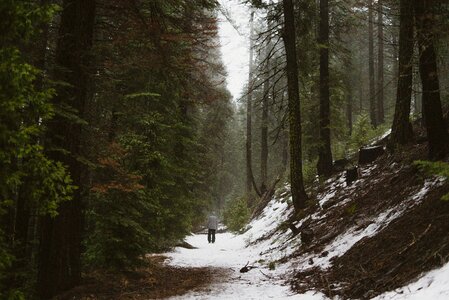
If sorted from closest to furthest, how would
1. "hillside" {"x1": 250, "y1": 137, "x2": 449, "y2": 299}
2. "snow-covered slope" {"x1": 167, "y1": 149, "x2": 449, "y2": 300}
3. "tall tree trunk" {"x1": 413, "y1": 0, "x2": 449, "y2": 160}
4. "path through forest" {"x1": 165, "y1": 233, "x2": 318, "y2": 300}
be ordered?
"hillside" {"x1": 250, "y1": 137, "x2": 449, "y2": 299} → "snow-covered slope" {"x1": 167, "y1": 149, "x2": 449, "y2": 300} → "path through forest" {"x1": 165, "y1": 233, "x2": 318, "y2": 300} → "tall tree trunk" {"x1": 413, "y1": 0, "x2": 449, "y2": 160}

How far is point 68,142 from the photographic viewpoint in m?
6.48

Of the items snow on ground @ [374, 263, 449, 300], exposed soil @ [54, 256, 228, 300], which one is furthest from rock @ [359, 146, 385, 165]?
snow on ground @ [374, 263, 449, 300]

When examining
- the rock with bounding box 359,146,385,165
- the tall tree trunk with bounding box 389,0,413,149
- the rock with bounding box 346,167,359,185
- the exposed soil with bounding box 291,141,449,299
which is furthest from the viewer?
the rock with bounding box 359,146,385,165

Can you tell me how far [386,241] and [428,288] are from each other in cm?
245

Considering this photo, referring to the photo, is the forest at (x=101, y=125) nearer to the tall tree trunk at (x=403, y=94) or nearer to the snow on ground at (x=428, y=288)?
the tall tree trunk at (x=403, y=94)

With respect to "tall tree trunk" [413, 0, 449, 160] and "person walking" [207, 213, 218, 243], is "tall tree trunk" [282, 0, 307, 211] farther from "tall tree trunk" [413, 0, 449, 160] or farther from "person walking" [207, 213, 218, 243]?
"person walking" [207, 213, 218, 243]

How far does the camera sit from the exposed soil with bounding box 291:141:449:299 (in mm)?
5223

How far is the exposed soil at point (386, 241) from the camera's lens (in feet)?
17.1

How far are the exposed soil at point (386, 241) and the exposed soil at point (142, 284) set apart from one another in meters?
2.23

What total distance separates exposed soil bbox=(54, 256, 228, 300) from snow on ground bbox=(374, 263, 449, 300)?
4015 mm

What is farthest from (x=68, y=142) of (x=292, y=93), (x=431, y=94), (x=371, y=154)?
(x=371, y=154)

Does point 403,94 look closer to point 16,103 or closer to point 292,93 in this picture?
point 292,93

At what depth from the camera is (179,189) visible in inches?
576

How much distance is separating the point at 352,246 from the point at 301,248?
8.45 ft
